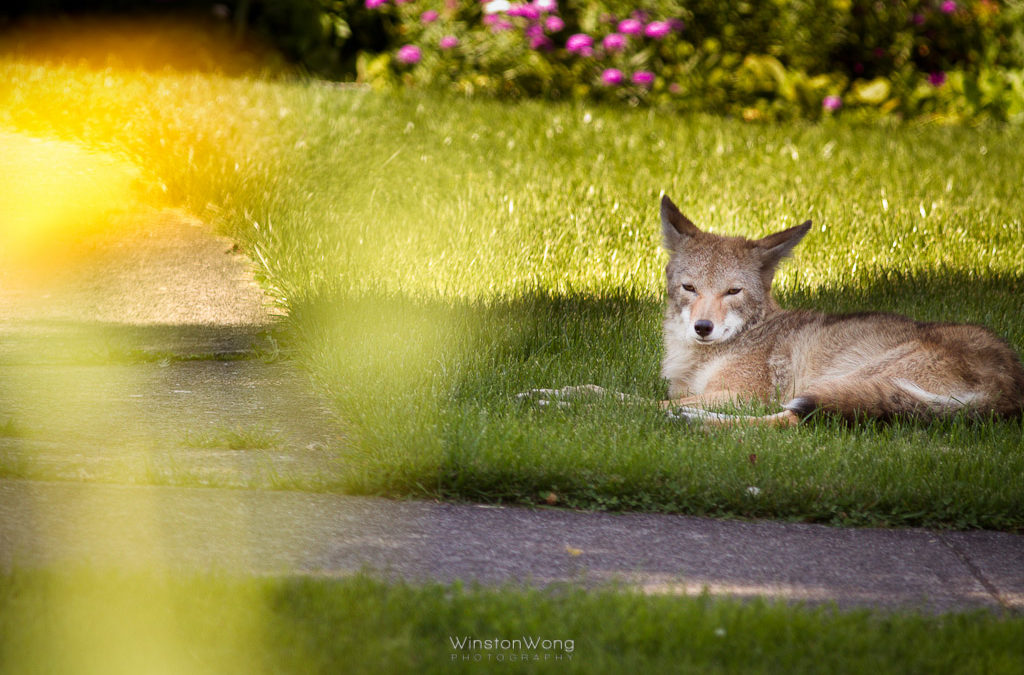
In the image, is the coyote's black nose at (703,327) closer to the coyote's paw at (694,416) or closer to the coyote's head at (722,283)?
the coyote's head at (722,283)

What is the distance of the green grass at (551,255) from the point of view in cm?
388

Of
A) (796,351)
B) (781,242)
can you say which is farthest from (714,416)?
(781,242)

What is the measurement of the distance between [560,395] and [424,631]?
220cm

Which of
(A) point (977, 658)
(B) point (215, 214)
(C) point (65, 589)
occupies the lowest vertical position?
(B) point (215, 214)

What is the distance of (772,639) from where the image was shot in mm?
2754

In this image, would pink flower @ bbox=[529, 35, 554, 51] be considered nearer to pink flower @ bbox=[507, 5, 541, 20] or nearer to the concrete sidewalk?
pink flower @ bbox=[507, 5, 541, 20]

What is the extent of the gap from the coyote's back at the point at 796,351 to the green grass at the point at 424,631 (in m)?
1.79

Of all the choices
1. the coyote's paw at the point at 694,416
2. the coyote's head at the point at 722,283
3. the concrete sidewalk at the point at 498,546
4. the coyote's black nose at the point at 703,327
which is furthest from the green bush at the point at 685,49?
the concrete sidewalk at the point at 498,546

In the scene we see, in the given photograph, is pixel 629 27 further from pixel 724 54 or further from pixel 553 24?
pixel 724 54

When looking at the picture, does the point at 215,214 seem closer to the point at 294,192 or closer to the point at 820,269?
the point at 294,192

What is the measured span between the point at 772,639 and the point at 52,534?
77.0 inches

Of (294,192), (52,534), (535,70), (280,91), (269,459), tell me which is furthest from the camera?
(535,70)

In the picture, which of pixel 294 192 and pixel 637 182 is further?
pixel 637 182

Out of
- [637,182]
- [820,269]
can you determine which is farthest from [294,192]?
[820,269]
